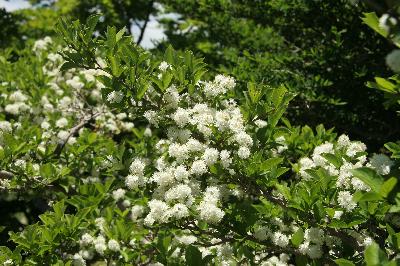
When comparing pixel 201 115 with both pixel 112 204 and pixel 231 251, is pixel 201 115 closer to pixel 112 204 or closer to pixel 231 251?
pixel 231 251

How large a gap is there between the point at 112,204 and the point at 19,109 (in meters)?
2.47

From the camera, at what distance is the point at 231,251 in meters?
3.37

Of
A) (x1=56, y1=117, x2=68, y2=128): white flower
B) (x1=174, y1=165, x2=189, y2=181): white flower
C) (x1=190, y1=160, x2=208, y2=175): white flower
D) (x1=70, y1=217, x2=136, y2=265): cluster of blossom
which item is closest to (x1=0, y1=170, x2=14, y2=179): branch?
(x1=70, y1=217, x2=136, y2=265): cluster of blossom

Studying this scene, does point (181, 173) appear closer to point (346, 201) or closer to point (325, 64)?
point (346, 201)

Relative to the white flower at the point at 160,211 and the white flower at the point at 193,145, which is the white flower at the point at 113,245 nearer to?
the white flower at the point at 160,211

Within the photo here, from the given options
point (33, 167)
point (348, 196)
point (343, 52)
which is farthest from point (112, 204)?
point (343, 52)

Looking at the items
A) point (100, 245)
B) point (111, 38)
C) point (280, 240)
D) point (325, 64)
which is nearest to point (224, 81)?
point (111, 38)

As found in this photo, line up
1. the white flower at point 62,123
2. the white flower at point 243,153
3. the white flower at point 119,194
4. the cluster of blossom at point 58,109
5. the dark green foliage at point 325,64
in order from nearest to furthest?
1. the white flower at point 243,153
2. the white flower at point 119,194
3. the cluster of blossom at point 58,109
4. the white flower at point 62,123
5. the dark green foliage at point 325,64

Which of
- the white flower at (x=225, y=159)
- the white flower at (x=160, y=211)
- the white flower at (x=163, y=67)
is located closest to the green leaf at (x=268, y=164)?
the white flower at (x=225, y=159)

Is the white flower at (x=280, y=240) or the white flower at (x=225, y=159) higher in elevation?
the white flower at (x=225, y=159)

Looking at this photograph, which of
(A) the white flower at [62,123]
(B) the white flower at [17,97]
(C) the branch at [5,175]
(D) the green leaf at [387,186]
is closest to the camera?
(D) the green leaf at [387,186]

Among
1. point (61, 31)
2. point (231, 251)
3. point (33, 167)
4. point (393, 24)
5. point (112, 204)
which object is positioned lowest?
point (112, 204)

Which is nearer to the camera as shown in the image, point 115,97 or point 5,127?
point 115,97

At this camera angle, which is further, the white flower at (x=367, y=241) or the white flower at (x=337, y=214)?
the white flower at (x=337, y=214)
